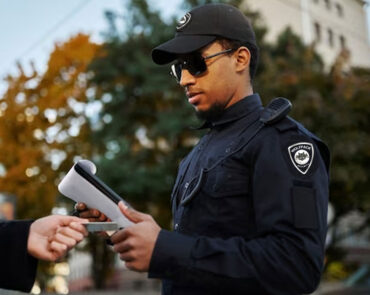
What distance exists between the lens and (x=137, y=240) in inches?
56.3

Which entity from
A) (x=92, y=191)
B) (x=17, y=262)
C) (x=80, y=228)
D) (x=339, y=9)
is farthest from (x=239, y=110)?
(x=339, y=9)

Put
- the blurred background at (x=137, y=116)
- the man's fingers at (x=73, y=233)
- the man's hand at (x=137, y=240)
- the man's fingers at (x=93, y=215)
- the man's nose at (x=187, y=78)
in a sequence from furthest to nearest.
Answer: the blurred background at (x=137, y=116)
the man's nose at (x=187, y=78)
the man's fingers at (x=93, y=215)
the man's fingers at (x=73, y=233)
the man's hand at (x=137, y=240)

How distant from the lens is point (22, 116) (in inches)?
606

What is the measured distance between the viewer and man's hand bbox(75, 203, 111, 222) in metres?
1.79

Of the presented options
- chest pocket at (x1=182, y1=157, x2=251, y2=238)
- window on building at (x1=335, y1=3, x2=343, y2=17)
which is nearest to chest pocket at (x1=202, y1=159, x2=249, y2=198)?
chest pocket at (x1=182, y1=157, x2=251, y2=238)

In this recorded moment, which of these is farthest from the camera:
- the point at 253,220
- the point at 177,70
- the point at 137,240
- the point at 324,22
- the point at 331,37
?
the point at 331,37

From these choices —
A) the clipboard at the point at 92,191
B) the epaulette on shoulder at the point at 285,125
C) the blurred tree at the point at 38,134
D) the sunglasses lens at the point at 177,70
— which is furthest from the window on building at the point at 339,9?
the clipboard at the point at 92,191

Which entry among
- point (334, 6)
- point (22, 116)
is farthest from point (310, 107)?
point (334, 6)

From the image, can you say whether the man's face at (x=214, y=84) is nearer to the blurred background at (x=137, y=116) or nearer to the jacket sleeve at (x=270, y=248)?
the jacket sleeve at (x=270, y=248)

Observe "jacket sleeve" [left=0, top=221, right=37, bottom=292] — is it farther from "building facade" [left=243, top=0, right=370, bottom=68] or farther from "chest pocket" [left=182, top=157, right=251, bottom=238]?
"building facade" [left=243, top=0, right=370, bottom=68]

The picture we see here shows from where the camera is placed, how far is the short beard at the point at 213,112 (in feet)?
6.29

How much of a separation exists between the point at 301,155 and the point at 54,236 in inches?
28.9

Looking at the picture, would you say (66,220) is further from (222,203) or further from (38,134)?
(38,134)

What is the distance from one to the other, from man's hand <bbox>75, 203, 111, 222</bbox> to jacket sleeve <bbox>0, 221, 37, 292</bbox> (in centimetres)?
18
